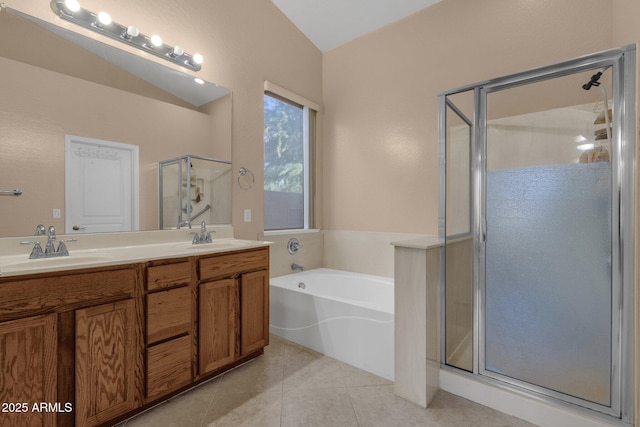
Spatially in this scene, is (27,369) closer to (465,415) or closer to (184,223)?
(184,223)

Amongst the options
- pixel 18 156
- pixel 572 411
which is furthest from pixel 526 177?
pixel 18 156

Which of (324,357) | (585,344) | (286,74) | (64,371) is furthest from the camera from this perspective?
(286,74)

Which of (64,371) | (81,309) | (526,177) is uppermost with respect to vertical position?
(526,177)

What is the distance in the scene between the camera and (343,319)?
6.91ft

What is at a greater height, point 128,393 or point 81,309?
point 81,309

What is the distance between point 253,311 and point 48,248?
3.93 feet

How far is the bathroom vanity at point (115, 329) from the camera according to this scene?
1.15 meters

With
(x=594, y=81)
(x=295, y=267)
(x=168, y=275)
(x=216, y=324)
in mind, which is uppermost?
(x=594, y=81)

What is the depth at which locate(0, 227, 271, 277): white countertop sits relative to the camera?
1262 millimetres

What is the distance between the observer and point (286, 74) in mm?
3059

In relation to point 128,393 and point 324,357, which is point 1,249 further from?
point 324,357

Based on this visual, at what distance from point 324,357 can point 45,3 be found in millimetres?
2800

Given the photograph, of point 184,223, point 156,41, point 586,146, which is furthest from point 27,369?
point 586,146

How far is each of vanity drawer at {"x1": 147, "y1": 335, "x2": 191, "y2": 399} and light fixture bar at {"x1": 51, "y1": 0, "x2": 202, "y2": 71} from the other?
1.90 meters
